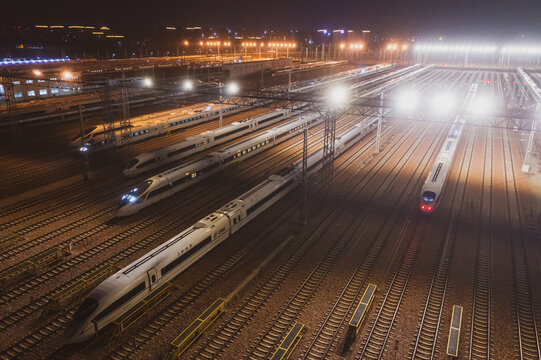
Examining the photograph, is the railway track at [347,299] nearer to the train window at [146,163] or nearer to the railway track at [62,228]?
the railway track at [62,228]

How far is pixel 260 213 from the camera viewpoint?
26.0m

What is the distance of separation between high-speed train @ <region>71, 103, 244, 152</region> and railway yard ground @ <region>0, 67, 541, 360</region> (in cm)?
269

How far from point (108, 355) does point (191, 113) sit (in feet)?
124

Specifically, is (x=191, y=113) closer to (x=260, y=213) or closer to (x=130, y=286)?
(x=260, y=213)

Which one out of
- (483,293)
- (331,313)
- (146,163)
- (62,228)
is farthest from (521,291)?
(146,163)

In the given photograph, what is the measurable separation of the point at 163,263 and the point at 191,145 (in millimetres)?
20670

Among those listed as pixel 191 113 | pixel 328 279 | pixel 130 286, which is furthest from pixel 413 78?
pixel 130 286

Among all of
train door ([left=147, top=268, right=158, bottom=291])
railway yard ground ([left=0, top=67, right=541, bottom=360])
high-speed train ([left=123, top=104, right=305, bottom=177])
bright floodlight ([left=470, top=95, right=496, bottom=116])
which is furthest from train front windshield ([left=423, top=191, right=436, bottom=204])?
train door ([left=147, top=268, right=158, bottom=291])

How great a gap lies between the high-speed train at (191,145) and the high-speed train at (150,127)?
455 centimetres

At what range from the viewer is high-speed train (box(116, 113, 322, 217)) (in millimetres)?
25294

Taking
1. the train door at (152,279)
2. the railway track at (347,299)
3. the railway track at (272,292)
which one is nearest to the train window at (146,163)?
the railway track at (272,292)

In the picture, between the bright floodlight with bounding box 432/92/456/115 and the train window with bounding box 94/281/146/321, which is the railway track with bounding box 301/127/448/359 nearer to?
the train window with bounding box 94/281/146/321

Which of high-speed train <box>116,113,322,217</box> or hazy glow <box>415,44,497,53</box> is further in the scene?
hazy glow <box>415,44,497,53</box>

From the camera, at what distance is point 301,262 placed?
20750 millimetres
